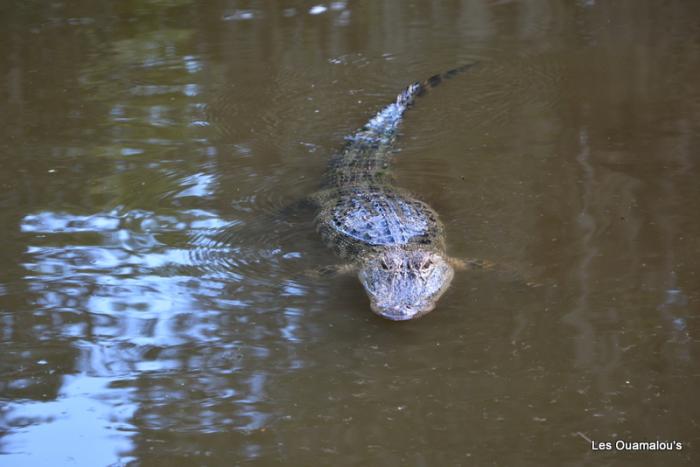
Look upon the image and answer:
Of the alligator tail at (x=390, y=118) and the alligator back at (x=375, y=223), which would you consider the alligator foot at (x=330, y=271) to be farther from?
the alligator tail at (x=390, y=118)

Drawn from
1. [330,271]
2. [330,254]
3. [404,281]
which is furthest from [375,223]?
[404,281]

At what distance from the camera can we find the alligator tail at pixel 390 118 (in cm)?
614

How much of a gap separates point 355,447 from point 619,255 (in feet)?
6.73

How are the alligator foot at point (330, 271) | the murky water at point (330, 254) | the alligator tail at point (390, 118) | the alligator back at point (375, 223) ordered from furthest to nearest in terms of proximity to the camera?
the alligator tail at point (390, 118), the alligator back at point (375, 223), the alligator foot at point (330, 271), the murky water at point (330, 254)

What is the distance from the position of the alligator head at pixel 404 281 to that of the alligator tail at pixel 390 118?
159 centimetres

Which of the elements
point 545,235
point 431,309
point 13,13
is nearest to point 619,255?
point 545,235

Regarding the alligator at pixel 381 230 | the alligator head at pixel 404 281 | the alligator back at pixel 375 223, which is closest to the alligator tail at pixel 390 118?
the alligator at pixel 381 230

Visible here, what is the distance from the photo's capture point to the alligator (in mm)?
4289

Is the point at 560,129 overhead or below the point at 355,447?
overhead

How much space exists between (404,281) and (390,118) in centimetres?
232

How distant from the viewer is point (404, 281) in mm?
4371

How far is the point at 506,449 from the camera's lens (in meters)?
3.25

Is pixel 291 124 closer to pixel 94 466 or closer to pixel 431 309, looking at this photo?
pixel 431 309

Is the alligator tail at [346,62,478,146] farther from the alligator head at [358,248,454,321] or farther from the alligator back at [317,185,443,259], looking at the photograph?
the alligator head at [358,248,454,321]
